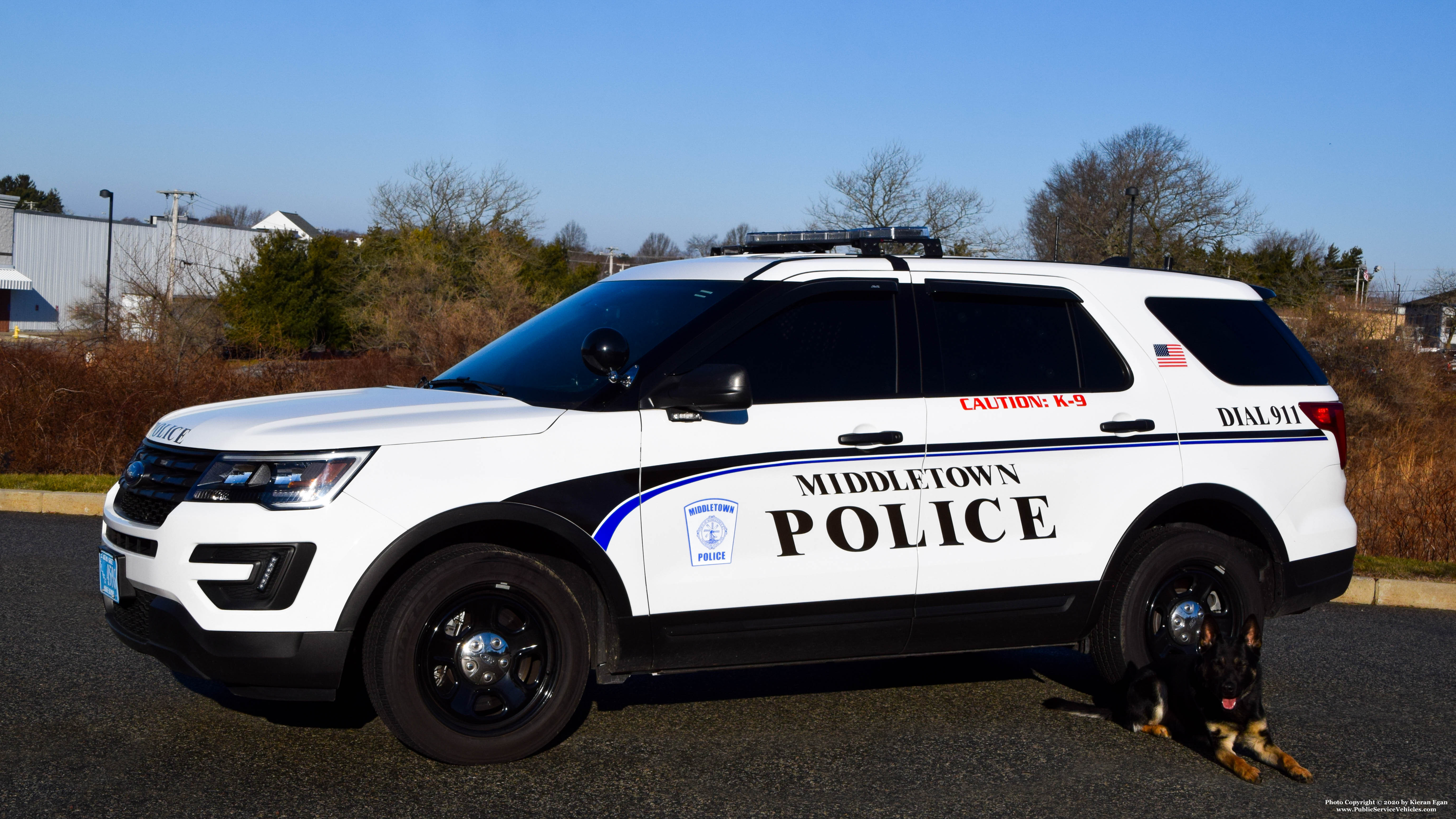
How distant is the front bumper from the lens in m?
4.24

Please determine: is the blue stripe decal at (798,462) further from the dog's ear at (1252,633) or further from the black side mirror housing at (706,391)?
the dog's ear at (1252,633)

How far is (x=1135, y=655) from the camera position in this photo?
5609 mm

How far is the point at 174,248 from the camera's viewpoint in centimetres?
4928

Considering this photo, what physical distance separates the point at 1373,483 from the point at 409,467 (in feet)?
36.5

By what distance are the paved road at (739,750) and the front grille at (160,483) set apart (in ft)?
2.99

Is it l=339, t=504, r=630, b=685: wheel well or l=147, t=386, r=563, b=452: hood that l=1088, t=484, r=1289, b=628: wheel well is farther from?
l=147, t=386, r=563, b=452: hood

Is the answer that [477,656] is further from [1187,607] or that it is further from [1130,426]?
[1187,607]

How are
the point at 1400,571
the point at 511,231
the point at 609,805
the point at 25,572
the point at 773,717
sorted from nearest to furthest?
1. the point at 609,805
2. the point at 773,717
3. the point at 25,572
4. the point at 1400,571
5. the point at 511,231

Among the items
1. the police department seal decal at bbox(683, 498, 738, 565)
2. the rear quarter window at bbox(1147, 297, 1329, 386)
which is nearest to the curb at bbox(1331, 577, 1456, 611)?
the rear quarter window at bbox(1147, 297, 1329, 386)

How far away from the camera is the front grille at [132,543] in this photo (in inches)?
172

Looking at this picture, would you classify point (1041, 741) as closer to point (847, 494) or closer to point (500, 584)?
point (847, 494)

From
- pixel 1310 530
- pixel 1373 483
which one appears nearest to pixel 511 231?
pixel 1373 483

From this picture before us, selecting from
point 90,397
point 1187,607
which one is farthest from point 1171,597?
point 90,397

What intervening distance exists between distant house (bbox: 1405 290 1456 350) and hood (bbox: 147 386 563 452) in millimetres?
28269
